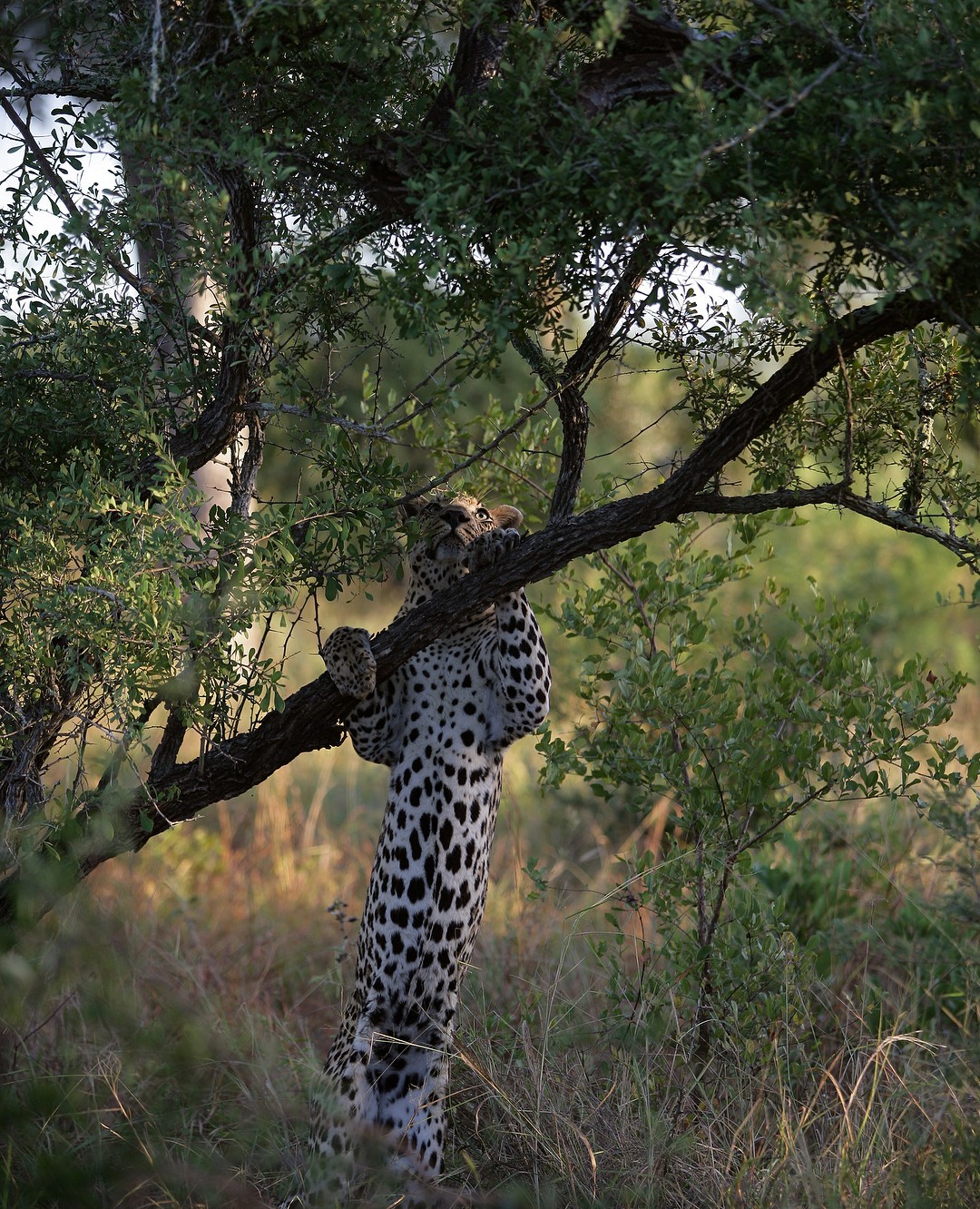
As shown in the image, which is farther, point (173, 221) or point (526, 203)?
point (173, 221)

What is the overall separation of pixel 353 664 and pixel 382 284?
1350mm

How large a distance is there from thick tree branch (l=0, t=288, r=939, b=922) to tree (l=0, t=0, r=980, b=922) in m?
0.01

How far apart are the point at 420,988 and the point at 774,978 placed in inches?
48.4

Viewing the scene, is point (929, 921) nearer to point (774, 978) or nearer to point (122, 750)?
point (774, 978)

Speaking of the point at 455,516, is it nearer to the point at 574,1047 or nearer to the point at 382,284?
the point at 382,284

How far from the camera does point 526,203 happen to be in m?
3.01

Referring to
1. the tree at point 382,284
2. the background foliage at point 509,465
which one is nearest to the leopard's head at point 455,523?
the background foliage at point 509,465

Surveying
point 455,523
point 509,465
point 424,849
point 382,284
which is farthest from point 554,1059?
point 382,284

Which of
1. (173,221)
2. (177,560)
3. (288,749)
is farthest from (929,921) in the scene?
(173,221)

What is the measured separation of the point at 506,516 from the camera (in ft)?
15.4

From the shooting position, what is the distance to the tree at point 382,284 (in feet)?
8.70

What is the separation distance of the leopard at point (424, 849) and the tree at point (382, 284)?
337mm

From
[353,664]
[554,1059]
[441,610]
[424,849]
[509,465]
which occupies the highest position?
[509,465]

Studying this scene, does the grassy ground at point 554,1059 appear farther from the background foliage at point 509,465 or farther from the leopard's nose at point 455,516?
the leopard's nose at point 455,516
